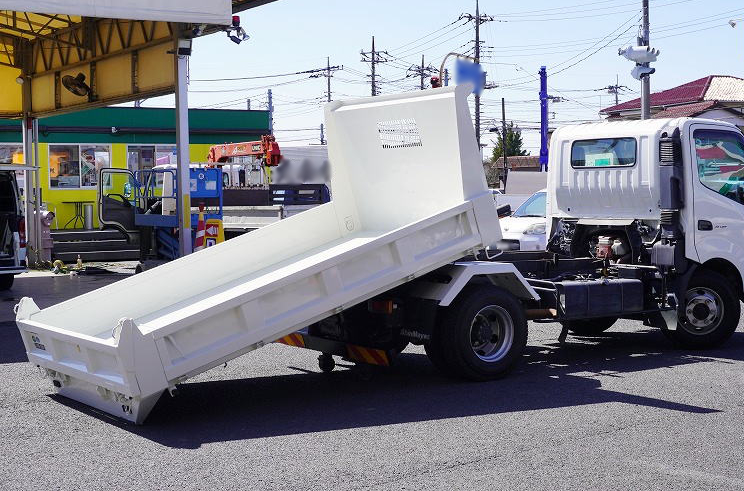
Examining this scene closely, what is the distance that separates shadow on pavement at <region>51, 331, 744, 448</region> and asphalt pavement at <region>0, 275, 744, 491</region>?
0.06 ft

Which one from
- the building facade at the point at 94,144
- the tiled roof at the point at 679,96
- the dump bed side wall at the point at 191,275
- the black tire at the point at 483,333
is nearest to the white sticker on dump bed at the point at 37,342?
the dump bed side wall at the point at 191,275

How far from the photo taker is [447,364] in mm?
8719

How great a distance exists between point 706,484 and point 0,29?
66.9 ft

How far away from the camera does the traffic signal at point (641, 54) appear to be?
2416 cm

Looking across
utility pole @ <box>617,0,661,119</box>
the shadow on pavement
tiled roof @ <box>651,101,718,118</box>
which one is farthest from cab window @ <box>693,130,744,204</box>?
tiled roof @ <box>651,101,718,118</box>

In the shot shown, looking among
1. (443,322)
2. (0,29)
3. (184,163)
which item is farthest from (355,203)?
(0,29)

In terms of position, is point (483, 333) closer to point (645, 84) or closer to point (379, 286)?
point (379, 286)

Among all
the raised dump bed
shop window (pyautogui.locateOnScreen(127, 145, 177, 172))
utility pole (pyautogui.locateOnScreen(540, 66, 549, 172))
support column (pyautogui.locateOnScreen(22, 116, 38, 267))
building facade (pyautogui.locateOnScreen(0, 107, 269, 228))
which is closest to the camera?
the raised dump bed

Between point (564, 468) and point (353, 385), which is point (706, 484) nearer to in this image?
point (564, 468)

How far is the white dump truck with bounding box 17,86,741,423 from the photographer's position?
7.45 m

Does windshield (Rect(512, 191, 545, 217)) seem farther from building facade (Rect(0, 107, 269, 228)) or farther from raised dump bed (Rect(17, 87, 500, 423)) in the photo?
building facade (Rect(0, 107, 269, 228))

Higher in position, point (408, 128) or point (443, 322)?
point (408, 128)

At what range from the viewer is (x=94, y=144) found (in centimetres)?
3331

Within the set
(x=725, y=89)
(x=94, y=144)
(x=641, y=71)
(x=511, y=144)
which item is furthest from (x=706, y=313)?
(x=511, y=144)
